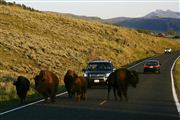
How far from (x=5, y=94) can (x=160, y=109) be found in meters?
9.66

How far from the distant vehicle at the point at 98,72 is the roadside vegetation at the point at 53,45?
393 cm

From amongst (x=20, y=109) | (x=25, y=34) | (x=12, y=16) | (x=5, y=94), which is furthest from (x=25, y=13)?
(x=20, y=109)

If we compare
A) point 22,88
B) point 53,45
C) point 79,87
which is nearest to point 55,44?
point 53,45

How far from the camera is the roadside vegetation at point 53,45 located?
5534 cm

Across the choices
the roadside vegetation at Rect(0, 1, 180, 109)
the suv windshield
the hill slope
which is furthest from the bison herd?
the hill slope

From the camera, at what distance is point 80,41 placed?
87.8 m

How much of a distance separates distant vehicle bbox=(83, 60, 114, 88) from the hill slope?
1330 cm

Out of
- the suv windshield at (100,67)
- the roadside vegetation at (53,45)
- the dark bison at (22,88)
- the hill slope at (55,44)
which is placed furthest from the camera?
the hill slope at (55,44)

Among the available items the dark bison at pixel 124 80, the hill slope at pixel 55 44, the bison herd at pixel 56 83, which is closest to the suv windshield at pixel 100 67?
Answer: the bison herd at pixel 56 83

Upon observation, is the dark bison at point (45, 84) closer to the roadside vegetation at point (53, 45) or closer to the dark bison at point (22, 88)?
the dark bison at point (22, 88)

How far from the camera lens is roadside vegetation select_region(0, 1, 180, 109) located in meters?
55.3

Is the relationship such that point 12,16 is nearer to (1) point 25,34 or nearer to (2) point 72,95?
(1) point 25,34

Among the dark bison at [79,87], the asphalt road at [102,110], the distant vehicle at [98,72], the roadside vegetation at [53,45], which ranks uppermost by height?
the roadside vegetation at [53,45]

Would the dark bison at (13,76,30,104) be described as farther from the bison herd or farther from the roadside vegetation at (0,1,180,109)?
the roadside vegetation at (0,1,180,109)
